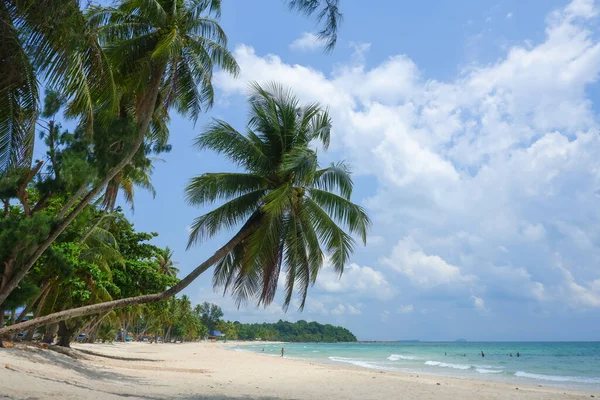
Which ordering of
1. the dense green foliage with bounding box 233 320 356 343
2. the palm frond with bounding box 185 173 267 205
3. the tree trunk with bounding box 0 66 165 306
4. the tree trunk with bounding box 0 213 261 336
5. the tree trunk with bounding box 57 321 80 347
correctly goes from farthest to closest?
the dense green foliage with bounding box 233 320 356 343 < the tree trunk with bounding box 57 321 80 347 < the palm frond with bounding box 185 173 267 205 < the tree trunk with bounding box 0 66 165 306 < the tree trunk with bounding box 0 213 261 336

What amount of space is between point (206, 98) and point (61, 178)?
383 centimetres

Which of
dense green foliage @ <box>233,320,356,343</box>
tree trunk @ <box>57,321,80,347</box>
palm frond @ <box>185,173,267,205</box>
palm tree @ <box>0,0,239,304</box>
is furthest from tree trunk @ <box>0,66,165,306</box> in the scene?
dense green foliage @ <box>233,320,356,343</box>

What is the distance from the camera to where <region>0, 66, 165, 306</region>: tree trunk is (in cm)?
866

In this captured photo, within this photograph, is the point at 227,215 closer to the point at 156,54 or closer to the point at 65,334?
the point at 156,54

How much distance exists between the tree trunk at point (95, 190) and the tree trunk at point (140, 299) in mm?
820

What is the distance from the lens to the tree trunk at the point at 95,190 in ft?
28.4

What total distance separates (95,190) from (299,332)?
17225cm

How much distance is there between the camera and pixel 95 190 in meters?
9.05

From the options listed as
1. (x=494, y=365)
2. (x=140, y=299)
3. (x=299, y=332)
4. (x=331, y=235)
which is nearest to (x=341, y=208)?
(x=331, y=235)

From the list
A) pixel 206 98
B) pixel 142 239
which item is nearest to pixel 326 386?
pixel 206 98

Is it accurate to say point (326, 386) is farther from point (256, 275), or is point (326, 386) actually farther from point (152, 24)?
point (152, 24)

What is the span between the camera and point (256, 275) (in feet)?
36.9

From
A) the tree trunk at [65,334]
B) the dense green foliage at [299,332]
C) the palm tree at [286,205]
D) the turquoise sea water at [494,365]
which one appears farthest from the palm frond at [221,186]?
the dense green foliage at [299,332]

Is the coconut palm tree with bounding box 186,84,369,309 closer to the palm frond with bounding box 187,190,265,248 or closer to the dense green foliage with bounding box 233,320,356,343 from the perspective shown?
the palm frond with bounding box 187,190,265,248
